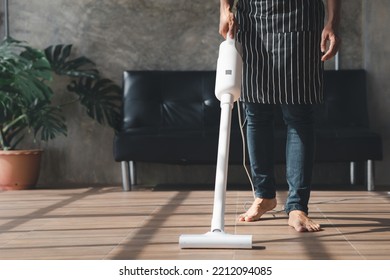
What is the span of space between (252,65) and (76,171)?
223cm

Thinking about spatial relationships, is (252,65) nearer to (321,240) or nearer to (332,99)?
(321,240)

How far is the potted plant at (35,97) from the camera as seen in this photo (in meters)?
4.14

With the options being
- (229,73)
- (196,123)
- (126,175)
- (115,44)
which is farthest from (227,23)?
(115,44)

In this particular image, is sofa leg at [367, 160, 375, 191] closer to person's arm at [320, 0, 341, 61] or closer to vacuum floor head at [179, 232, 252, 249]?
person's arm at [320, 0, 341, 61]

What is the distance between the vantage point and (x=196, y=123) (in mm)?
4418

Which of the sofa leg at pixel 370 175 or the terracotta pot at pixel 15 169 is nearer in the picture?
the sofa leg at pixel 370 175

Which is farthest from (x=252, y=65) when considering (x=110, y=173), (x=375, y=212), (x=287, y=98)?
(x=110, y=173)

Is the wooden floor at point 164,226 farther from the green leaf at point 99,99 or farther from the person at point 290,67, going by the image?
the green leaf at point 99,99

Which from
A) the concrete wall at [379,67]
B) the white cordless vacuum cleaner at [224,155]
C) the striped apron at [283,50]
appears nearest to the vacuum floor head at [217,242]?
the white cordless vacuum cleaner at [224,155]

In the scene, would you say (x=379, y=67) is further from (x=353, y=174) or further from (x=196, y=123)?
(x=196, y=123)

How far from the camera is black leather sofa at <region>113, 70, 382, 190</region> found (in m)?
3.98

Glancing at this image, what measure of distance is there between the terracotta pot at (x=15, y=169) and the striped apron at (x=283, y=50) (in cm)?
200

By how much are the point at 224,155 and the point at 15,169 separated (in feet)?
7.42

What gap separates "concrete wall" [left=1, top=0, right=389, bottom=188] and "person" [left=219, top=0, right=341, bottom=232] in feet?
6.21
